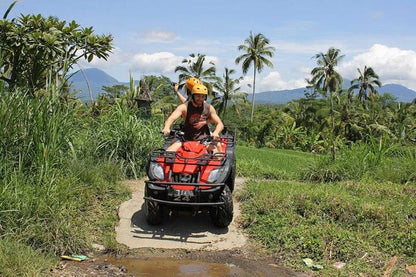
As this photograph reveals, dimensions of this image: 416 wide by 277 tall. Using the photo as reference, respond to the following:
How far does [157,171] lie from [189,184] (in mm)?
564

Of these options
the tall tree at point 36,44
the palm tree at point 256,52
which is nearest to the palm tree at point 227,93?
the palm tree at point 256,52

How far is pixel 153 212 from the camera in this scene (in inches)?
221

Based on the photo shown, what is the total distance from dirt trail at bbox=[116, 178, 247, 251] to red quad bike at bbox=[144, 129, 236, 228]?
5.9 inches

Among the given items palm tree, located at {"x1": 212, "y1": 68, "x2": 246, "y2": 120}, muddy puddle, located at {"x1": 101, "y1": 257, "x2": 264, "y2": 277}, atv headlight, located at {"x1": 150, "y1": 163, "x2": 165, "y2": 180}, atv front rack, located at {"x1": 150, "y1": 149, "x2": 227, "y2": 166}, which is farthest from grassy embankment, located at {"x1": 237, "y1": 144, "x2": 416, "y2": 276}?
palm tree, located at {"x1": 212, "y1": 68, "x2": 246, "y2": 120}

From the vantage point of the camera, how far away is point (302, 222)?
5.82 metres

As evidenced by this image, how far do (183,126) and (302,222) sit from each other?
2.27 metres

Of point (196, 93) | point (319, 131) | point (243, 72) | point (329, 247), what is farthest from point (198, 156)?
point (243, 72)

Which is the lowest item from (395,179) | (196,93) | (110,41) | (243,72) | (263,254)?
(263,254)

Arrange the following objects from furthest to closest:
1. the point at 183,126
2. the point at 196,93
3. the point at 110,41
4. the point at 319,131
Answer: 1. the point at 319,131
2. the point at 110,41
3. the point at 183,126
4. the point at 196,93

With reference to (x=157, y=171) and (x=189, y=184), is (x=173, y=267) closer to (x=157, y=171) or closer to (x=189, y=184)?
(x=189, y=184)

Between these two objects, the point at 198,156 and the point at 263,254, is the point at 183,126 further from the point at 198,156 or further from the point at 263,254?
the point at 263,254

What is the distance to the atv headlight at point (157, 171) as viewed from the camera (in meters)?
5.54

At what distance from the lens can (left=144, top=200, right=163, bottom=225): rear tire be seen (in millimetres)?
5539

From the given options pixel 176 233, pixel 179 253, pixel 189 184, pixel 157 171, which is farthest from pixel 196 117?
pixel 179 253
